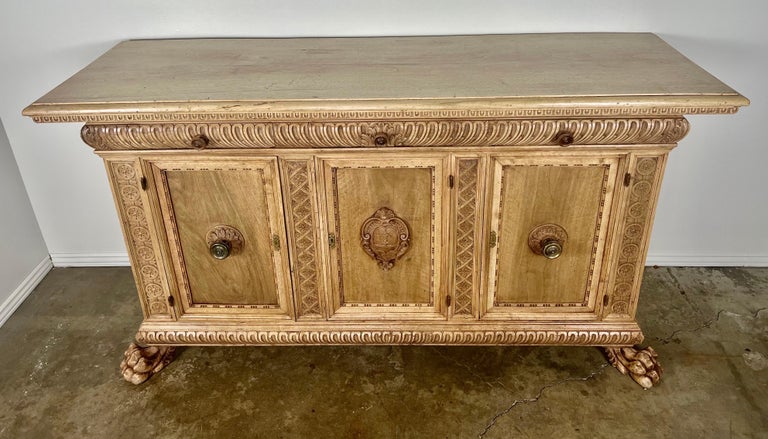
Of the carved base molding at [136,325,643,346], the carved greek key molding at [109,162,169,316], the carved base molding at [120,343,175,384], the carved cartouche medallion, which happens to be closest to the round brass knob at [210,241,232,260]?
the carved greek key molding at [109,162,169,316]

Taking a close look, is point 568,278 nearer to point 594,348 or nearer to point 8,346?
point 594,348

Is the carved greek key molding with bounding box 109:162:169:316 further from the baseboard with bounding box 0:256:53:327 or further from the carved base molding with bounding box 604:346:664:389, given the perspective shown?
the carved base molding with bounding box 604:346:664:389

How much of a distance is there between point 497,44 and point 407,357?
46.8 inches

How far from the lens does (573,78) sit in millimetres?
1688

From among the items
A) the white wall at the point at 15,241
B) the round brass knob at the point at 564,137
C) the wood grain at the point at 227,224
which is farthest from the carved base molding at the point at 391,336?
the white wall at the point at 15,241

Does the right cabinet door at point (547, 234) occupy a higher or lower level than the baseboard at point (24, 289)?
higher

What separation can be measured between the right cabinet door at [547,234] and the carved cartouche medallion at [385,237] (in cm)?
28

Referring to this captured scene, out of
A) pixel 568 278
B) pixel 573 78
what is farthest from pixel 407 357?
pixel 573 78

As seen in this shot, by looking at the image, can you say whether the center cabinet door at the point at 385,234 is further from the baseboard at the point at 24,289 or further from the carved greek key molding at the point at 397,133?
the baseboard at the point at 24,289

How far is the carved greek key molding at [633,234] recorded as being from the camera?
1732 millimetres

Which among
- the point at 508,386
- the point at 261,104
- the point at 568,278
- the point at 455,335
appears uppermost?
the point at 261,104

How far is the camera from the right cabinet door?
5.70 ft

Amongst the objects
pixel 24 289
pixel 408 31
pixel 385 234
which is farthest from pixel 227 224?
pixel 24 289

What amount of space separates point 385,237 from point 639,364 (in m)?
1.03
